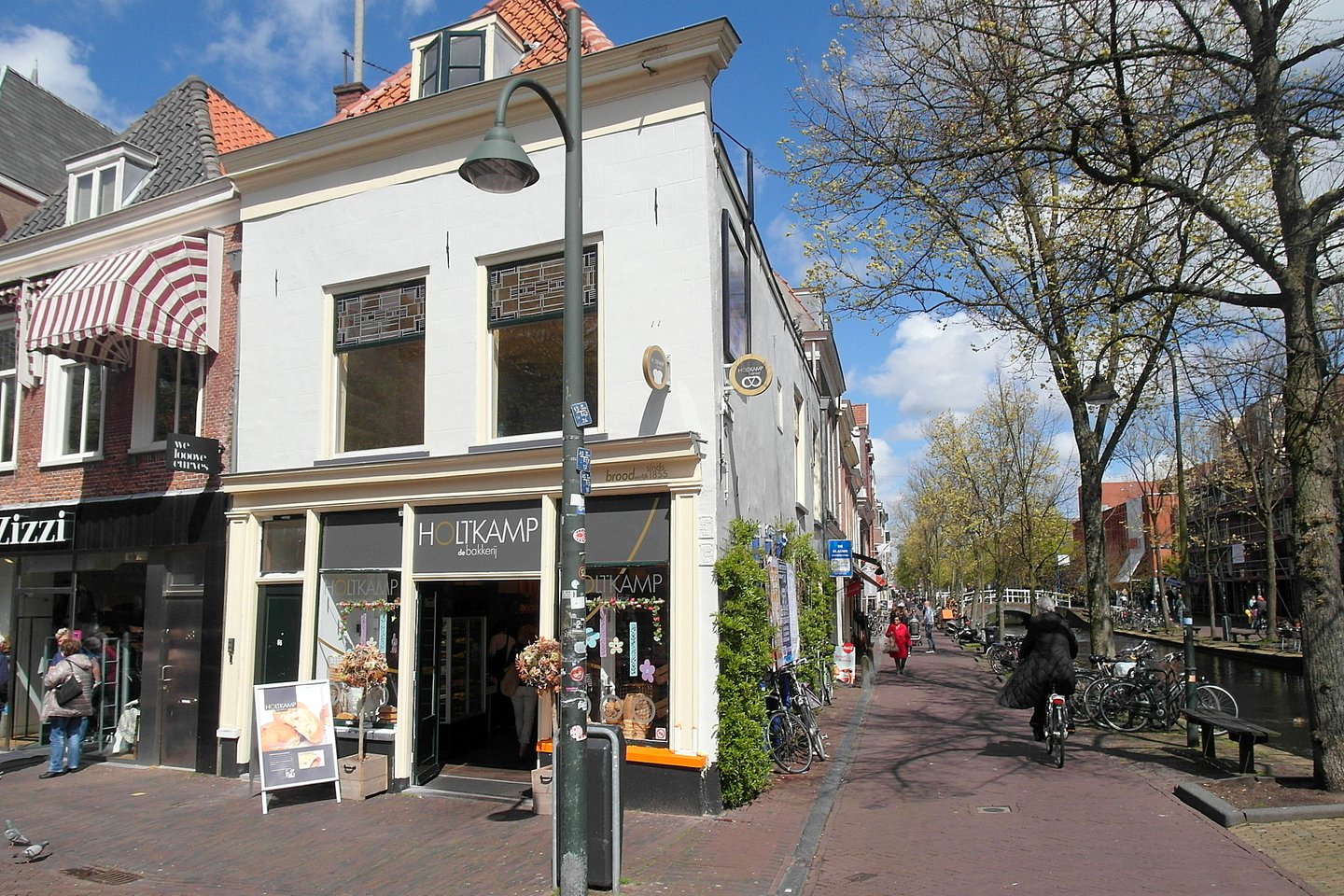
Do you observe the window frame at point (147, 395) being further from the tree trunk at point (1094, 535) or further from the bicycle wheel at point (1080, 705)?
the tree trunk at point (1094, 535)

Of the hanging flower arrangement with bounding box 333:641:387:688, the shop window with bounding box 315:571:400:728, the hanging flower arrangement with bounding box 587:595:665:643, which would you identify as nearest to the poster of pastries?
the hanging flower arrangement with bounding box 333:641:387:688

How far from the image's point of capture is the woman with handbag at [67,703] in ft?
38.5

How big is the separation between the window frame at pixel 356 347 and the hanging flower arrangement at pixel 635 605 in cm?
303

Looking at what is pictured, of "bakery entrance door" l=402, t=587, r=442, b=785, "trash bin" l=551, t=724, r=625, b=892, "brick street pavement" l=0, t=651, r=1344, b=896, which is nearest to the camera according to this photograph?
"trash bin" l=551, t=724, r=625, b=892

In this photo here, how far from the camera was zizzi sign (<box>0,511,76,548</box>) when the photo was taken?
13.6m

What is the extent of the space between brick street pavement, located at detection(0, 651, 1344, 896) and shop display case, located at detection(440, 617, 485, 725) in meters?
1.47

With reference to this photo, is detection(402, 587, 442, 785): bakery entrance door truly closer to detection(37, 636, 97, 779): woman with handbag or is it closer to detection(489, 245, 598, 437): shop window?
detection(489, 245, 598, 437): shop window

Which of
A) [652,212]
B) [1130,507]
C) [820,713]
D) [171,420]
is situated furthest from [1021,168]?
[1130,507]

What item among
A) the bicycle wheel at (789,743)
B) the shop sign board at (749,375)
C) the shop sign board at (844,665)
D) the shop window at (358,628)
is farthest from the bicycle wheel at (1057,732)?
the shop sign board at (844,665)

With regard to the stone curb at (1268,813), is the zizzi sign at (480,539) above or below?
above

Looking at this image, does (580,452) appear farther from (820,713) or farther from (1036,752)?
(820,713)

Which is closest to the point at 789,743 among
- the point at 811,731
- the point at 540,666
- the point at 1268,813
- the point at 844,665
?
the point at 811,731

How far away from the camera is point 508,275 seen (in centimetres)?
1077

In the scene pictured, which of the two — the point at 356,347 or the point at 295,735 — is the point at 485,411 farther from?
the point at 295,735
